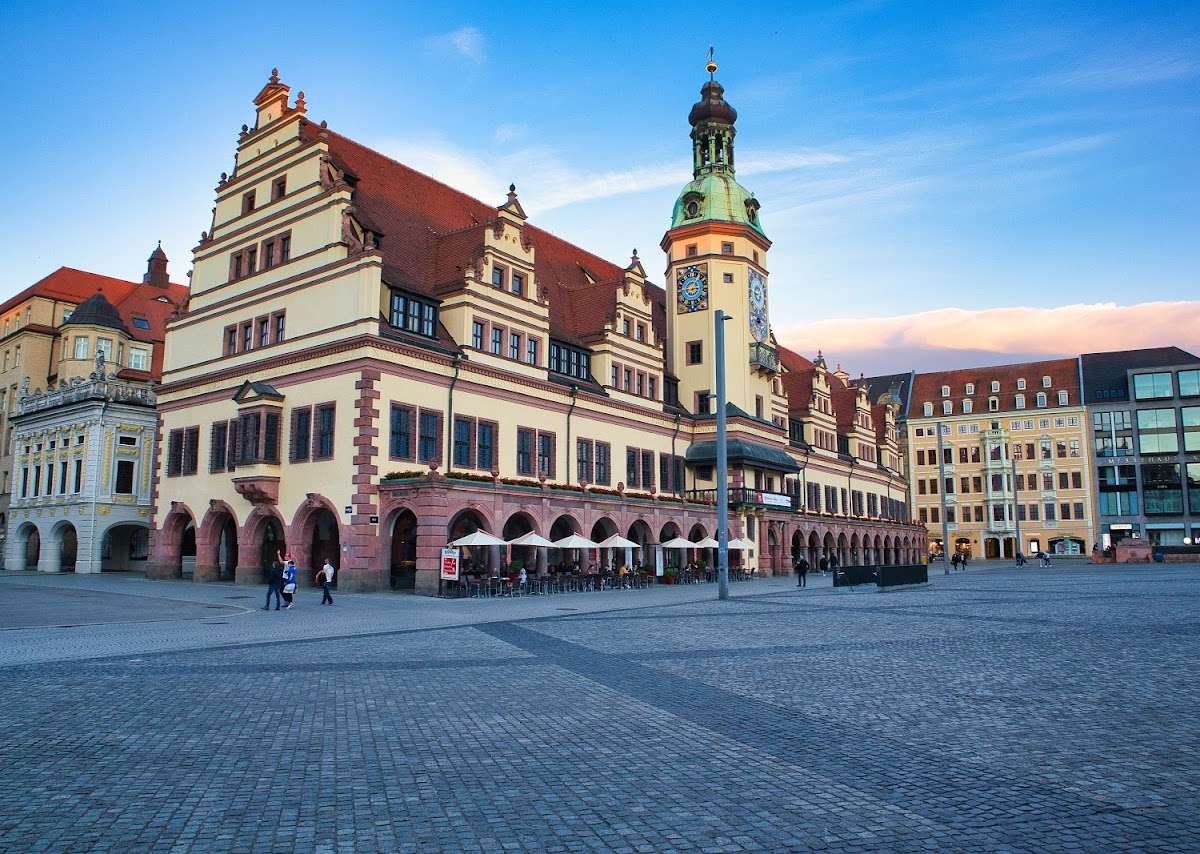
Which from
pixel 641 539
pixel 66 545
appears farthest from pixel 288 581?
pixel 66 545

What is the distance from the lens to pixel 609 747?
9.32 m

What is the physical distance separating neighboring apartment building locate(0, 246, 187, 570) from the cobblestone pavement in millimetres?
43073

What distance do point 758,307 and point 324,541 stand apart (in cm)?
3416

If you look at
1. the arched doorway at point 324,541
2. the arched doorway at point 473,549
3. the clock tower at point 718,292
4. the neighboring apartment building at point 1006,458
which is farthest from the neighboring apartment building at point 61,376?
the neighboring apartment building at point 1006,458

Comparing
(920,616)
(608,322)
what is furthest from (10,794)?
(608,322)

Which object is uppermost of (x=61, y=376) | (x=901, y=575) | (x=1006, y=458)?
(x=61, y=376)

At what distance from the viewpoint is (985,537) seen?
363 ft

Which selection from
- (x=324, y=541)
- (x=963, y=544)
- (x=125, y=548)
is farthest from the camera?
(x=963, y=544)

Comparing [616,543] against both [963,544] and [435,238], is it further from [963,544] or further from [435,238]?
[963,544]

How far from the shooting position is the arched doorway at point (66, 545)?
186 ft

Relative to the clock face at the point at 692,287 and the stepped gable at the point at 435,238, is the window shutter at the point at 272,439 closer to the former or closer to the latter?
the stepped gable at the point at 435,238

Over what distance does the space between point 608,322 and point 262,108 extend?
805 inches

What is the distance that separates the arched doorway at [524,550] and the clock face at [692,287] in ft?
74.4

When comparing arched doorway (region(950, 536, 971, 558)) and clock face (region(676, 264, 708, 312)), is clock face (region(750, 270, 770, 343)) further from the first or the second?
arched doorway (region(950, 536, 971, 558))
